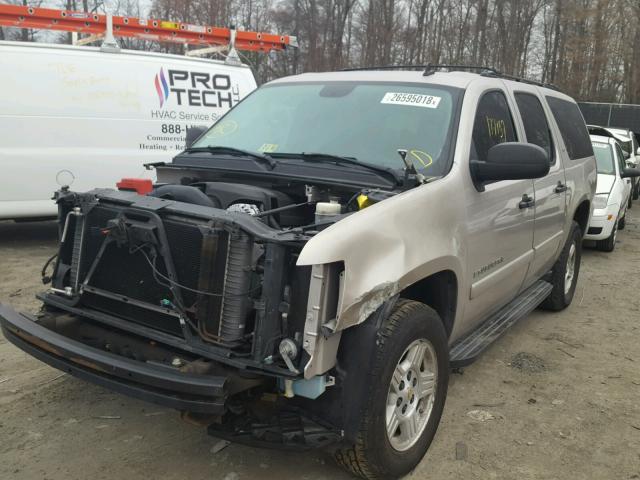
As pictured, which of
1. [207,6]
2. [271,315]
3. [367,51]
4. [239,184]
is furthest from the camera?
[367,51]

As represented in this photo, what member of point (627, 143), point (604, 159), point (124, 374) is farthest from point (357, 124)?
point (627, 143)

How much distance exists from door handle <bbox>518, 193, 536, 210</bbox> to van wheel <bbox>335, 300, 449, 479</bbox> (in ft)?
4.54

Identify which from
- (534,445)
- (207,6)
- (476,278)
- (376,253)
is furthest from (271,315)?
(207,6)

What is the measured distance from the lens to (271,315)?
8.12 ft

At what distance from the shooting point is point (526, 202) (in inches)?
163

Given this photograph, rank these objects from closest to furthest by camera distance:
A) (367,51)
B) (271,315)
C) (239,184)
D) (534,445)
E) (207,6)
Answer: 1. (271,315)
2. (534,445)
3. (239,184)
4. (207,6)
5. (367,51)

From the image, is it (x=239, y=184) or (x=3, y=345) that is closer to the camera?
(x=239, y=184)

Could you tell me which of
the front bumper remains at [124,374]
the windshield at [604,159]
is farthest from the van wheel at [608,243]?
the front bumper remains at [124,374]

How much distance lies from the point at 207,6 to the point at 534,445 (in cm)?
2500

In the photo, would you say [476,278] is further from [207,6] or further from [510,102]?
[207,6]

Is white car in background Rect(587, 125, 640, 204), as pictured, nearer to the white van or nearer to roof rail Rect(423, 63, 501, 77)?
the white van

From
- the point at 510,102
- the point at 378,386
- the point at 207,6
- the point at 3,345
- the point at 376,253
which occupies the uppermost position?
the point at 207,6

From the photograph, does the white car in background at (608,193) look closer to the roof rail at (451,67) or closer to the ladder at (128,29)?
the roof rail at (451,67)

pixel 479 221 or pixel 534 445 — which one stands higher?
pixel 479 221
